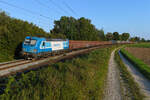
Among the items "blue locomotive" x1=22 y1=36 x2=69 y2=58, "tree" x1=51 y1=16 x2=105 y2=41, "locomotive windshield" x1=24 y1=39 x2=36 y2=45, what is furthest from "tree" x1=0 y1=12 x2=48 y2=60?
"tree" x1=51 y1=16 x2=105 y2=41

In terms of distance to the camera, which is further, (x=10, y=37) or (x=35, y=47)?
(x=10, y=37)

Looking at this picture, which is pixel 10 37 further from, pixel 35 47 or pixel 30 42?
pixel 35 47

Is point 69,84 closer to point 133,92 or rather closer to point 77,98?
point 77,98

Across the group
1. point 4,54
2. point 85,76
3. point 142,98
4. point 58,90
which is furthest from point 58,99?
point 4,54

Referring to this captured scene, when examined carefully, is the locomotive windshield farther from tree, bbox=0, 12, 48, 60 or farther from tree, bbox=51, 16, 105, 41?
tree, bbox=51, 16, 105, 41

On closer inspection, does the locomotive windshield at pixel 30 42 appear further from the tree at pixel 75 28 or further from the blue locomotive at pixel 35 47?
the tree at pixel 75 28

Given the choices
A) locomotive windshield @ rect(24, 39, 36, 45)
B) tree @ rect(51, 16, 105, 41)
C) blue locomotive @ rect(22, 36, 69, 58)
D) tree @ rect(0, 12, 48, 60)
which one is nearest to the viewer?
blue locomotive @ rect(22, 36, 69, 58)

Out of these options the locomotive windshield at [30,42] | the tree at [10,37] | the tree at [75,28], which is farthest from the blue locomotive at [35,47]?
the tree at [75,28]

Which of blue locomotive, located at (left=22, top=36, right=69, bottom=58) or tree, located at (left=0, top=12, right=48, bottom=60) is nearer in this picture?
blue locomotive, located at (left=22, top=36, right=69, bottom=58)

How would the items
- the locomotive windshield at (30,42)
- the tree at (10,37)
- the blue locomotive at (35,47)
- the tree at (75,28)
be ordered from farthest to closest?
the tree at (75,28) → the tree at (10,37) → the locomotive windshield at (30,42) → the blue locomotive at (35,47)

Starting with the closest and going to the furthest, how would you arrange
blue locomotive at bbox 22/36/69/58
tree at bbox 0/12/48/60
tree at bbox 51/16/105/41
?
blue locomotive at bbox 22/36/69/58 → tree at bbox 0/12/48/60 → tree at bbox 51/16/105/41

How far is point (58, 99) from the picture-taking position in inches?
163

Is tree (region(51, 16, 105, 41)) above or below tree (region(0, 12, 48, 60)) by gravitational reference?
above

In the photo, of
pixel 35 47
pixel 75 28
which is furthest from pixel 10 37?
pixel 75 28
